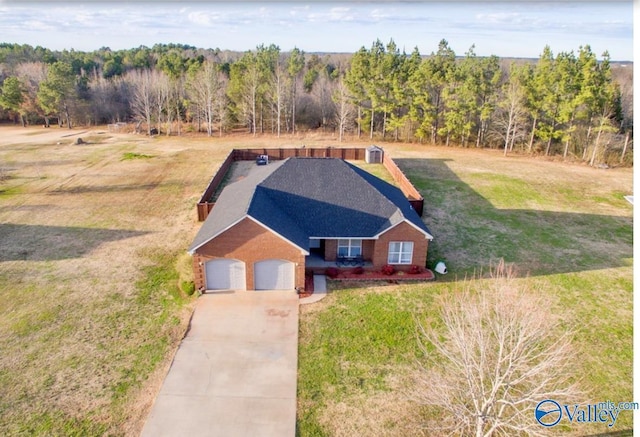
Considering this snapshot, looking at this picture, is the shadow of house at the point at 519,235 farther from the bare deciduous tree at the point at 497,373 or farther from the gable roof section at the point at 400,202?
the bare deciduous tree at the point at 497,373

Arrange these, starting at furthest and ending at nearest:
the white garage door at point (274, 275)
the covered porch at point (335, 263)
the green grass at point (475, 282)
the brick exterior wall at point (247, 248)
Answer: the covered porch at point (335, 263) → the white garage door at point (274, 275) → the brick exterior wall at point (247, 248) → the green grass at point (475, 282)

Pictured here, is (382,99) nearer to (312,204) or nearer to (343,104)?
(343,104)

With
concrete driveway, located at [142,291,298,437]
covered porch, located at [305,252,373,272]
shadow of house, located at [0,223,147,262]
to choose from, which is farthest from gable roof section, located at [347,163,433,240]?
shadow of house, located at [0,223,147,262]

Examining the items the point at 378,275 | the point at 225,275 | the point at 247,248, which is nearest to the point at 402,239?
the point at 378,275

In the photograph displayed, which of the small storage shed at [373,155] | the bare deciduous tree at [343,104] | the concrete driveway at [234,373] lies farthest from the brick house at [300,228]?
the bare deciduous tree at [343,104]

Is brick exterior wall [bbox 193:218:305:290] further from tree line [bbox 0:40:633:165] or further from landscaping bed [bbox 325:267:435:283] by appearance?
tree line [bbox 0:40:633:165]

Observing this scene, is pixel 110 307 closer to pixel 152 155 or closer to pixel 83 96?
pixel 152 155
